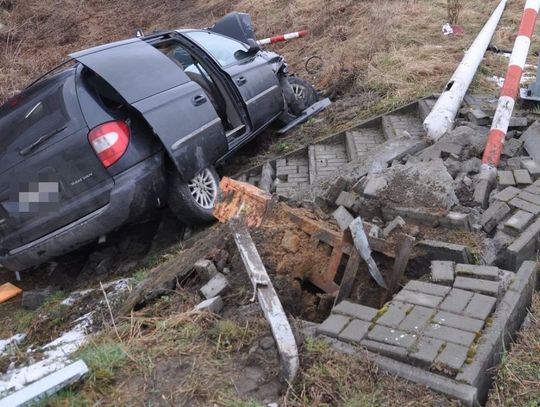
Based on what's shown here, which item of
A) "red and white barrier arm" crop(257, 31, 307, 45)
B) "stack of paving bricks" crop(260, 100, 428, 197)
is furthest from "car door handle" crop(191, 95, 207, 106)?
"red and white barrier arm" crop(257, 31, 307, 45)

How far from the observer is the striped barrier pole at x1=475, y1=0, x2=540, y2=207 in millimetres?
4328

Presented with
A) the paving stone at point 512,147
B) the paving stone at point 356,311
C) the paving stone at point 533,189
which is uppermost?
the paving stone at point 356,311

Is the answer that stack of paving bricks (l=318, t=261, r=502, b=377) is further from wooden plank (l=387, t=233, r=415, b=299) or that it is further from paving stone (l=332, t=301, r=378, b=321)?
wooden plank (l=387, t=233, r=415, b=299)

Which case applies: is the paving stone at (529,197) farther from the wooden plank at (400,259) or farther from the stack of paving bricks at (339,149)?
the stack of paving bricks at (339,149)

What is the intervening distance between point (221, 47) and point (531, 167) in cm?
389

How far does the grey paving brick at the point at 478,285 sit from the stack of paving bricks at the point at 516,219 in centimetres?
51

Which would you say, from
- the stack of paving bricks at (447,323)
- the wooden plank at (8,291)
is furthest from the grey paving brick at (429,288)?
the wooden plank at (8,291)

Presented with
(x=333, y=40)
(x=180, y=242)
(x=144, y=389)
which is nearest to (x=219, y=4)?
(x=333, y=40)

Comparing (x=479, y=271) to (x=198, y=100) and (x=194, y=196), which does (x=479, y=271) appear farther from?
(x=198, y=100)

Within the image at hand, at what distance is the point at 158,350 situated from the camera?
2.86 meters

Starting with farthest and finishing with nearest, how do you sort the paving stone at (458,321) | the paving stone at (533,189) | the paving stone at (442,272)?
the paving stone at (533,189) < the paving stone at (442,272) < the paving stone at (458,321)

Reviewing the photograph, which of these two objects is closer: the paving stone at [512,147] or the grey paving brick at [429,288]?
the grey paving brick at [429,288]

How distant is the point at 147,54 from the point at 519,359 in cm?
418

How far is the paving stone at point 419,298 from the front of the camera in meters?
3.00
